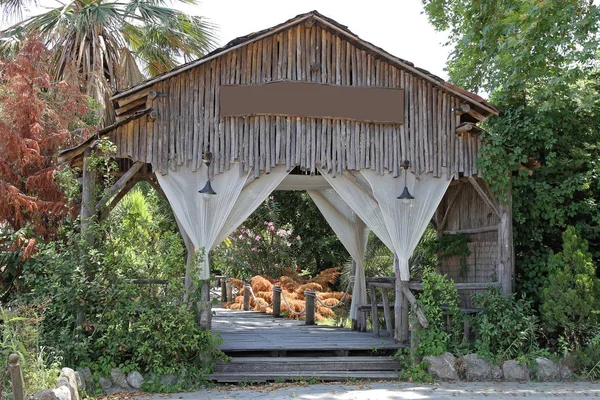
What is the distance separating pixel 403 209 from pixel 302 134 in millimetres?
1900

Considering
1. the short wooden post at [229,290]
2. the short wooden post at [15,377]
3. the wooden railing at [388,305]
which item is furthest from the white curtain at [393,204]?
the short wooden post at [229,290]

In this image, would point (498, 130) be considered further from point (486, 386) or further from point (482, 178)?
point (486, 386)

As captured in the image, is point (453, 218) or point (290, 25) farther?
point (453, 218)

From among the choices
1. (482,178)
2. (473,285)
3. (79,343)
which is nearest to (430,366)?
(473,285)

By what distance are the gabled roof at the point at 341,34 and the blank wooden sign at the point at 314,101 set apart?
17.7 inches

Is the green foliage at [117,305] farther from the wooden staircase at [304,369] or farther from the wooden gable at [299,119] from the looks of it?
the wooden gable at [299,119]

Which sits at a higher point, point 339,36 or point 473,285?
point 339,36

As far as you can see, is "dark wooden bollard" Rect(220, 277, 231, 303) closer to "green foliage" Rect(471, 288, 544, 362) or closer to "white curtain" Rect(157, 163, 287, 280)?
"white curtain" Rect(157, 163, 287, 280)

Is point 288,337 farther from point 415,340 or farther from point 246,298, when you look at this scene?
point 246,298

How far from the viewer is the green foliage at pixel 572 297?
360 inches

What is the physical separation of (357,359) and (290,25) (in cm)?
499

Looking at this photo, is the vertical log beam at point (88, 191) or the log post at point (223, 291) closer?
the vertical log beam at point (88, 191)

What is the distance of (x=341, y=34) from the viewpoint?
9.88 meters

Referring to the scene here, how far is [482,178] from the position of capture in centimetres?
1009
